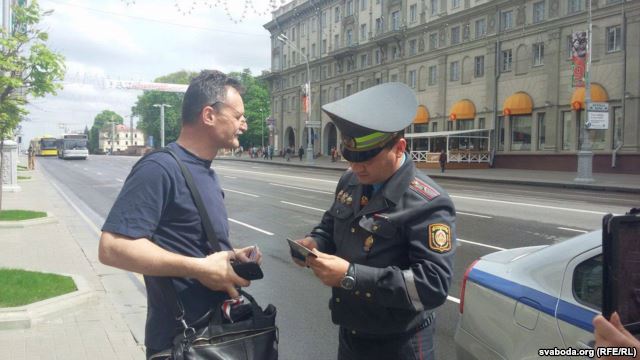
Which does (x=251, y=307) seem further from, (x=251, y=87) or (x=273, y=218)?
(x=251, y=87)

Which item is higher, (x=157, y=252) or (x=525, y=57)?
(x=525, y=57)

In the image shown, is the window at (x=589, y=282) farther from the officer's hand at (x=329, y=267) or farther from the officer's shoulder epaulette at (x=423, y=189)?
the officer's hand at (x=329, y=267)

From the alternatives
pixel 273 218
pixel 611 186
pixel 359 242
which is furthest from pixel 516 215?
pixel 359 242

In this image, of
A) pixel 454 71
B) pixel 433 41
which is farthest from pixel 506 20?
pixel 433 41

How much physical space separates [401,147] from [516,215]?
38.4 feet

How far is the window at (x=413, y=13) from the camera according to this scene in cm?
4519

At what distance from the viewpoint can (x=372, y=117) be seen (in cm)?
216

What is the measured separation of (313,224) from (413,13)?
38266 mm

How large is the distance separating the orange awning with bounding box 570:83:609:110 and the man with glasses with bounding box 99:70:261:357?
31.4 meters

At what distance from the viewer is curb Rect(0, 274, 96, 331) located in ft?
15.9

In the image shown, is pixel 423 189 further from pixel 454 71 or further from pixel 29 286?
pixel 454 71

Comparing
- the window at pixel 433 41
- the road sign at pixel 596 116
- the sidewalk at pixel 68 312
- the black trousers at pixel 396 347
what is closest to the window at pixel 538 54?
the window at pixel 433 41

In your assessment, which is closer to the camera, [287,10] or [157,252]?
[157,252]

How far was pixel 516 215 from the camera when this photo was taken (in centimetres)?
1303
